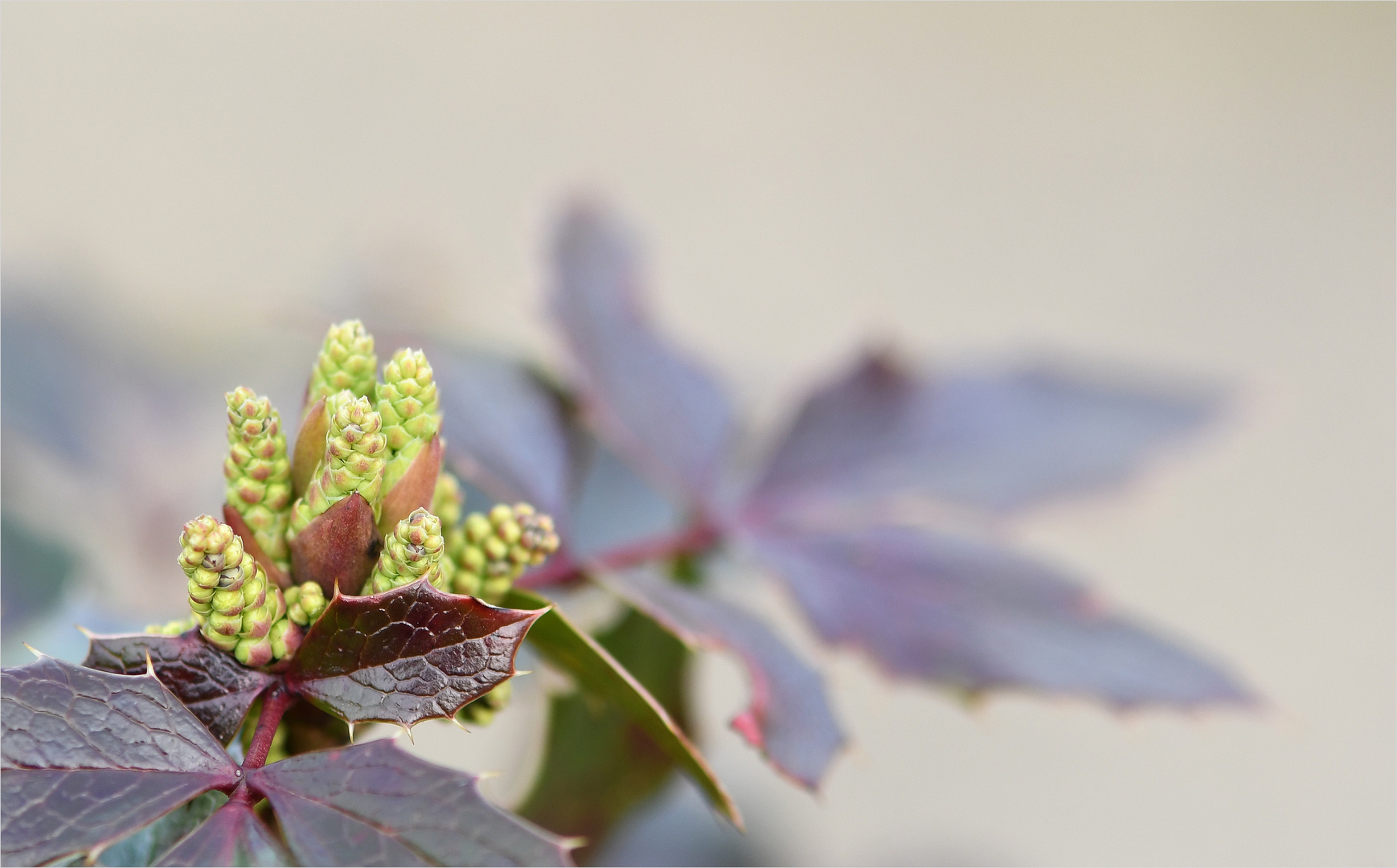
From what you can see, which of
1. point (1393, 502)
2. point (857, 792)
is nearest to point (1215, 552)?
point (1393, 502)

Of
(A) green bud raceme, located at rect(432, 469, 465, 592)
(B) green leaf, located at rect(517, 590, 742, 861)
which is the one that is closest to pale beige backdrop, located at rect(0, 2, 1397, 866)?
(B) green leaf, located at rect(517, 590, 742, 861)

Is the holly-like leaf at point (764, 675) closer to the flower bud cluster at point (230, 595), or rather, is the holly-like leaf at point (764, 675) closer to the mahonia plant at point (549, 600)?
the mahonia plant at point (549, 600)

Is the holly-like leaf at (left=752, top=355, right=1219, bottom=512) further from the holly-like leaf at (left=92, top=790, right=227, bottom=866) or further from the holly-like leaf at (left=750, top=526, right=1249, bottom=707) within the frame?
the holly-like leaf at (left=92, top=790, right=227, bottom=866)

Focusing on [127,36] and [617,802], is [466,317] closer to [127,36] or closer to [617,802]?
[617,802]

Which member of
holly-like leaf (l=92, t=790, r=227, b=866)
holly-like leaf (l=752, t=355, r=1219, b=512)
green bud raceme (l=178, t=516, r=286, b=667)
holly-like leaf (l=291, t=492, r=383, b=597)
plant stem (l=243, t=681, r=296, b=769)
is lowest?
holly-like leaf (l=92, t=790, r=227, b=866)

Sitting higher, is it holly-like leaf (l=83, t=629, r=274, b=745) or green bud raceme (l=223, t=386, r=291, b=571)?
green bud raceme (l=223, t=386, r=291, b=571)

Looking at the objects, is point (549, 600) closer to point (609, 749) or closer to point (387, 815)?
point (387, 815)
